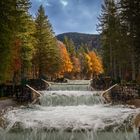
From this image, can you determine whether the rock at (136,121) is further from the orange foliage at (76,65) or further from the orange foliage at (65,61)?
the orange foliage at (76,65)

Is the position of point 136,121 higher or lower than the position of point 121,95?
lower

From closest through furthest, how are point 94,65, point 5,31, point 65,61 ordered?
1. point 5,31
2. point 65,61
3. point 94,65

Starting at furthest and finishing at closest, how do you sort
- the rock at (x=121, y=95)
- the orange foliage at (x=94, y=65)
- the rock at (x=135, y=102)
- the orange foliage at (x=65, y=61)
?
1. the orange foliage at (x=94, y=65)
2. the orange foliage at (x=65, y=61)
3. the rock at (x=121, y=95)
4. the rock at (x=135, y=102)

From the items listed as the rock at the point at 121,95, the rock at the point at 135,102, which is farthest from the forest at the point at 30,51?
the rock at the point at 135,102

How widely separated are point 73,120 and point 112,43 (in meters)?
37.0

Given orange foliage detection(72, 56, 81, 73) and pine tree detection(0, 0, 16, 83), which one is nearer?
pine tree detection(0, 0, 16, 83)

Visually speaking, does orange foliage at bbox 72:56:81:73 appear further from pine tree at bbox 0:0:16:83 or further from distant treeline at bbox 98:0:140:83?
pine tree at bbox 0:0:16:83

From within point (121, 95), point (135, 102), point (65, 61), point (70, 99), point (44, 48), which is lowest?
point (135, 102)

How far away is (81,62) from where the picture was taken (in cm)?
11769

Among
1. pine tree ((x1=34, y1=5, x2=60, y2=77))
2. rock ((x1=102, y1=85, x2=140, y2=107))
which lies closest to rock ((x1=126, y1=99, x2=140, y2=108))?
rock ((x1=102, y1=85, x2=140, y2=107))

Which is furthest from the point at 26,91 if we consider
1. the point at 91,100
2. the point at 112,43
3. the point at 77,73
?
the point at 77,73

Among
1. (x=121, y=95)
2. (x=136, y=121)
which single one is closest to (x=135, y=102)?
(x=121, y=95)

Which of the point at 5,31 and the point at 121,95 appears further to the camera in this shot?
the point at 121,95

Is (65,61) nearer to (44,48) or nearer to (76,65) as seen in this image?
(76,65)
